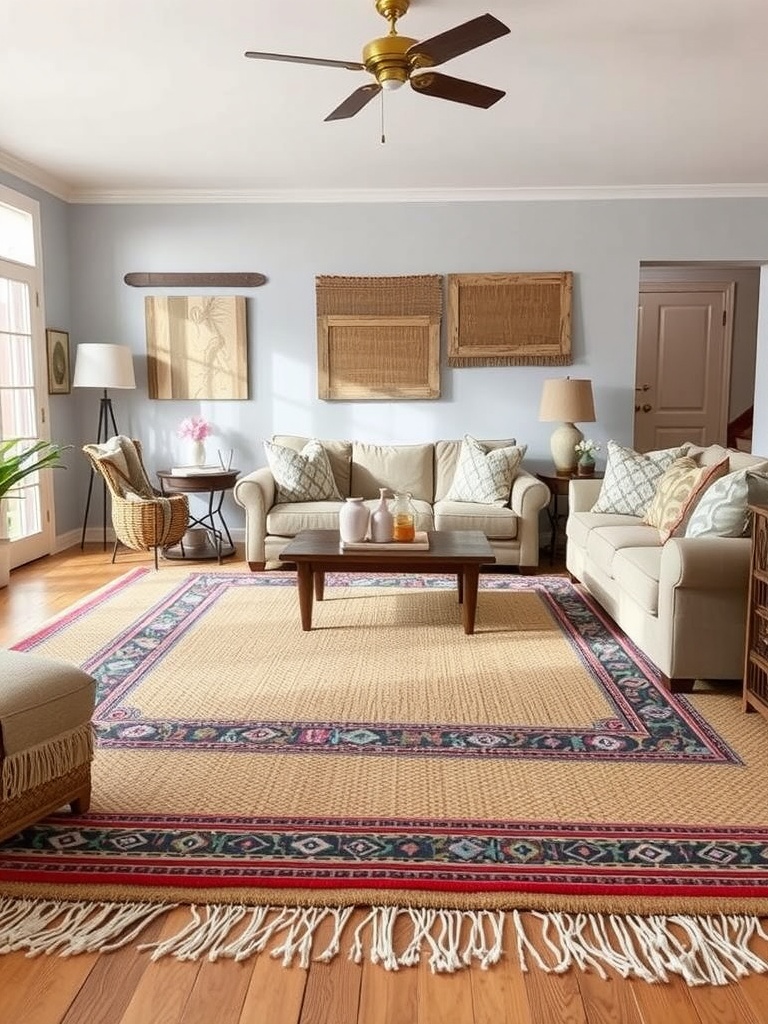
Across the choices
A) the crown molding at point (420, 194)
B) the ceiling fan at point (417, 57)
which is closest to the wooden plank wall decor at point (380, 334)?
the crown molding at point (420, 194)

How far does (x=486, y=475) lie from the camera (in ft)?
18.4

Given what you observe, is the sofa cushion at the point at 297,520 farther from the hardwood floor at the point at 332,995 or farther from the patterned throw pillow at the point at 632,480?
the hardwood floor at the point at 332,995

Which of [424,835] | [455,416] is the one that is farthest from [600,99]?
[424,835]

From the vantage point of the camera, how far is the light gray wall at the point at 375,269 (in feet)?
20.1

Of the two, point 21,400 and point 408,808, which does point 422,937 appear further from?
point 21,400

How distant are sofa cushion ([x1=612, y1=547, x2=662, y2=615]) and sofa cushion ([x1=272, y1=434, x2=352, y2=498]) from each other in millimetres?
2444

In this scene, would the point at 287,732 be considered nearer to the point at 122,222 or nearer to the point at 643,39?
the point at 643,39

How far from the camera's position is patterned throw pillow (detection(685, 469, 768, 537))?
3297 mm

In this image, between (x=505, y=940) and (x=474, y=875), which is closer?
(x=505, y=940)

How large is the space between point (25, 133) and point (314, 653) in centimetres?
342

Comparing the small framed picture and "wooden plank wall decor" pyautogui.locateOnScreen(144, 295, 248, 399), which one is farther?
"wooden plank wall decor" pyautogui.locateOnScreen(144, 295, 248, 399)

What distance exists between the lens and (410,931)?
1853 mm

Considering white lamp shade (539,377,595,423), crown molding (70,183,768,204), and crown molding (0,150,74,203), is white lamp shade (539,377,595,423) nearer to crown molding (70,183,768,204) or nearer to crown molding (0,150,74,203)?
crown molding (70,183,768,204)

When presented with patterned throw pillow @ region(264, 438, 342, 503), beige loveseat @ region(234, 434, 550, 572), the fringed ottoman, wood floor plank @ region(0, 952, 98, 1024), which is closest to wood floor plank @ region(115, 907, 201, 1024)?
wood floor plank @ region(0, 952, 98, 1024)
